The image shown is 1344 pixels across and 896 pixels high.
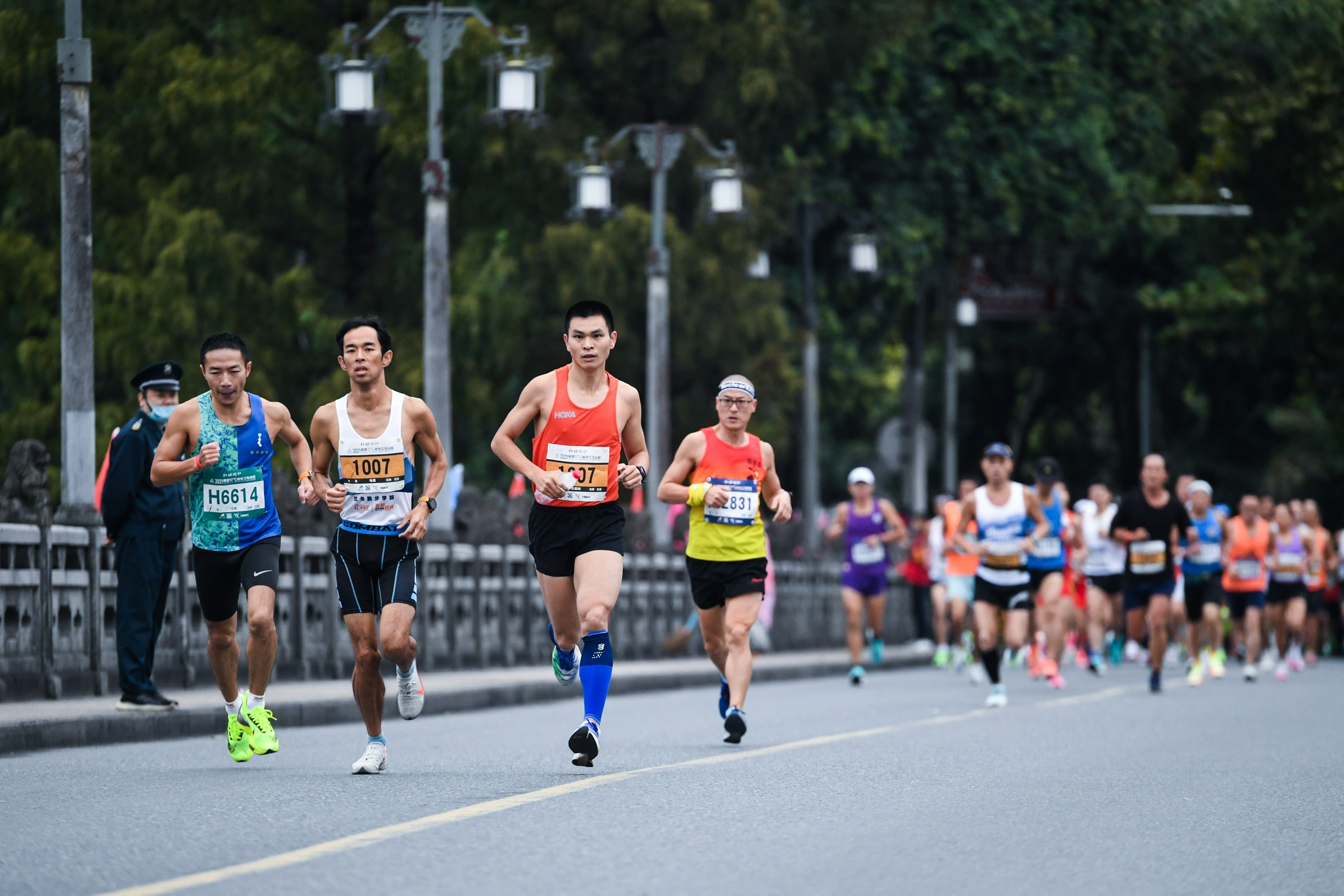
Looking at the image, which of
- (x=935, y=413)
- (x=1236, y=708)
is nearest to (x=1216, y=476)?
(x=935, y=413)

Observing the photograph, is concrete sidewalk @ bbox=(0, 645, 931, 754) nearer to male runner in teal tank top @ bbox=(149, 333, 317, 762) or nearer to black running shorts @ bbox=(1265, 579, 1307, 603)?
male runner in teal tank top @ bbox=(149, 333, 317, 762)

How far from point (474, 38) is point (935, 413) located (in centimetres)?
2662

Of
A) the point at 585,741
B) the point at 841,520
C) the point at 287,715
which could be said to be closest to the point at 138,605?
the point at 287,715

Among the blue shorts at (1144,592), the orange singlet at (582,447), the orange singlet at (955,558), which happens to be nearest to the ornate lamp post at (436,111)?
the orange singlet at (955,558)

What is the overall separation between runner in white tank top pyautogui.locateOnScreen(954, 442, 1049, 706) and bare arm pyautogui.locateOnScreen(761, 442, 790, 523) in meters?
4.69

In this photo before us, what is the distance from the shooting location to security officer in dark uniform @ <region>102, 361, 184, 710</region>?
14.2 metres

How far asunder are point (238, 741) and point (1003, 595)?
8.41 meters

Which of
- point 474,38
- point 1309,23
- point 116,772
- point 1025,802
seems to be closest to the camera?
point 1025,802

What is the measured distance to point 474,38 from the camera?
2869 cm

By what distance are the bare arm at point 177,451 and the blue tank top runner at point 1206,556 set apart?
13721mm

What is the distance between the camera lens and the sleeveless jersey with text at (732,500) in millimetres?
13367

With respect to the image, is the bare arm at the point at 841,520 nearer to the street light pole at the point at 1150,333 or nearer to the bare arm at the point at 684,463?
the bare arm at the point at 684,463

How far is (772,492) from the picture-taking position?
13391 mm

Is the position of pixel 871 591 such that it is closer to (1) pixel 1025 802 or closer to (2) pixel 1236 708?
(2) pixel 1236 708
